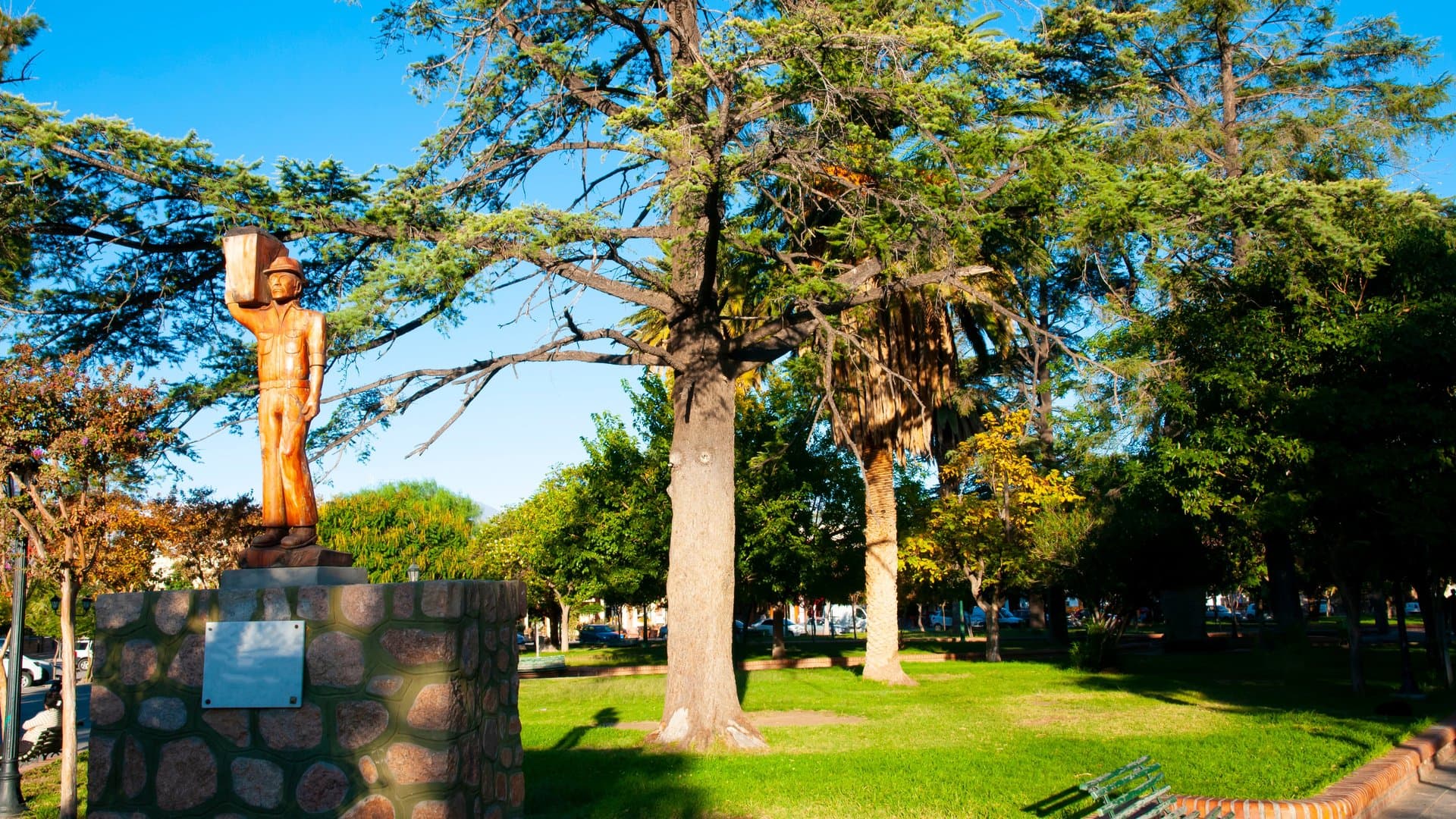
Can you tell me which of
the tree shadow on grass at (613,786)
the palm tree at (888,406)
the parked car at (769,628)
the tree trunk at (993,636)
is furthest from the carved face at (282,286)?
the parked car at (769,628)

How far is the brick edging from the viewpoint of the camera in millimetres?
7820

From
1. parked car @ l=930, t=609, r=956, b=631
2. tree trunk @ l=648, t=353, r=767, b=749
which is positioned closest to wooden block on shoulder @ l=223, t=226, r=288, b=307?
tree trunk @ l=648, t=353, r=767, b=749

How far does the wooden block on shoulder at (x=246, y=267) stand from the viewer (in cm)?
721

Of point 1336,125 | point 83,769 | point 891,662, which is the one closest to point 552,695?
point 891,662

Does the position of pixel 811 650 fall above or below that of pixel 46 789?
below

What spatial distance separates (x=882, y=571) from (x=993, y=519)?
763cm

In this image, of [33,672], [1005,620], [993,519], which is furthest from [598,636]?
[993,519]

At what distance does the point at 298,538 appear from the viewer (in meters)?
7.04

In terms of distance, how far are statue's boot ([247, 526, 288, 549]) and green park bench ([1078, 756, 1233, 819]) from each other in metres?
5.49

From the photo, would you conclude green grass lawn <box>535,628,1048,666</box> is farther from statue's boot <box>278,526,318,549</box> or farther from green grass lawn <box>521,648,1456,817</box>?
statue's boot <box>278,526,318,549</box>

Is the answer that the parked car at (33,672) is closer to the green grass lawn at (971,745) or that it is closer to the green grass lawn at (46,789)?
the green grass lawn at (46,789)

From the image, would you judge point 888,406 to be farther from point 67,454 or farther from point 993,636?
point 67,454

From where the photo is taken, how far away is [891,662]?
22812 millimetres

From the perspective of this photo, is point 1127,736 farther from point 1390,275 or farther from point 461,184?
point 461,184
